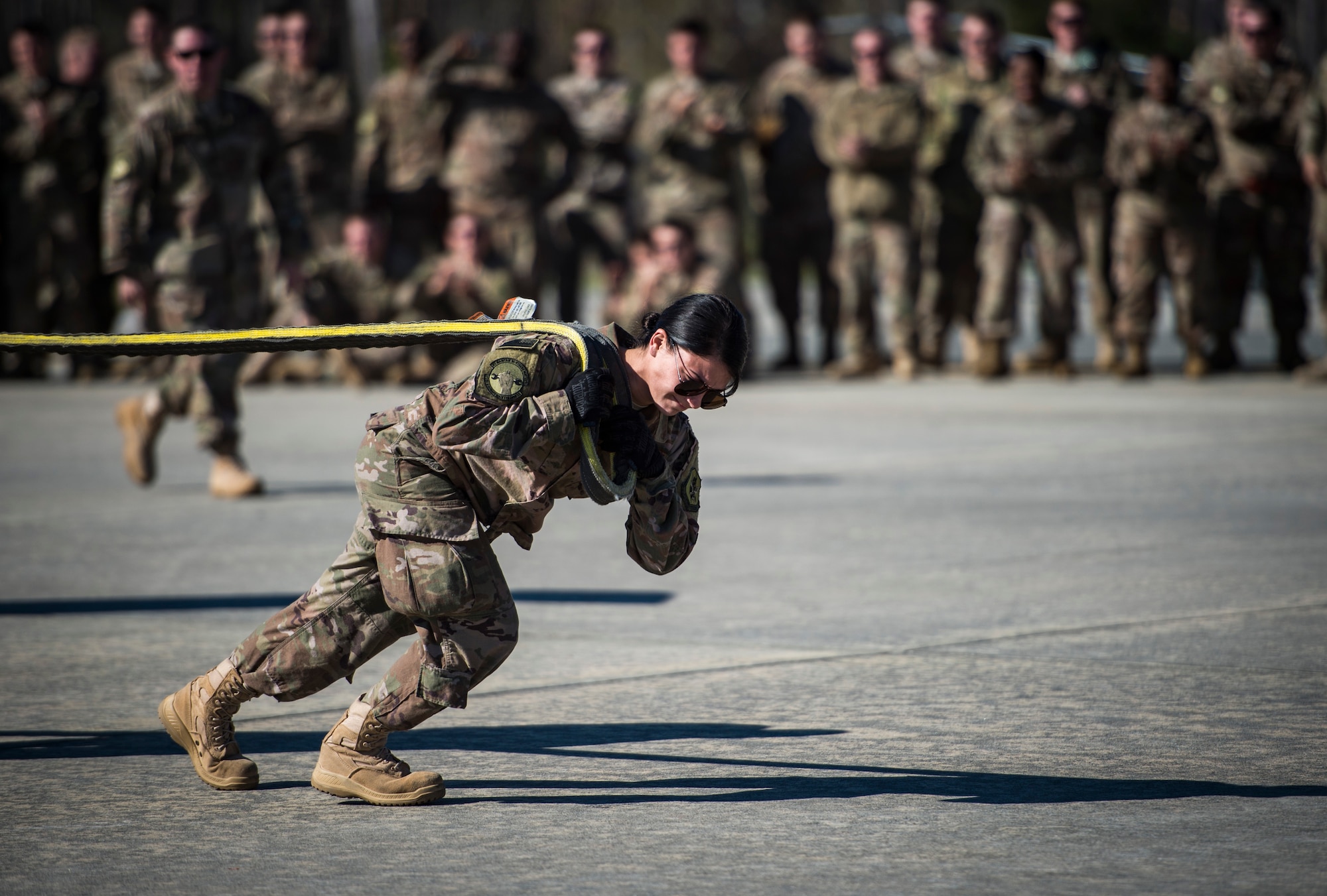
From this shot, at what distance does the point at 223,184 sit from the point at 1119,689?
18.2 feet

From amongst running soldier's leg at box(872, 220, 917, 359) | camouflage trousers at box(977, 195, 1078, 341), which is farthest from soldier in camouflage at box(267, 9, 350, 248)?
camouflage trousers at box(977, 195, 1078, 341)

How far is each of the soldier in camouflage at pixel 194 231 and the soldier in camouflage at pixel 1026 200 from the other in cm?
672

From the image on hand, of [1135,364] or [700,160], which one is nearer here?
[1135,364]

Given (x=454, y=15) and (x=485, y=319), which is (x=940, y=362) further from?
(x=454, y=15)

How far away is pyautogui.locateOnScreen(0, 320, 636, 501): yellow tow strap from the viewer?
3.81 m

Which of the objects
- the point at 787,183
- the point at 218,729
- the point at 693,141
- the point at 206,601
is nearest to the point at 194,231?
the point at 206,601

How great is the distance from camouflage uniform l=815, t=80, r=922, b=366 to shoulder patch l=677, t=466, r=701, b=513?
1137 centimetres

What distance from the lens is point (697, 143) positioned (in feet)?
50.8

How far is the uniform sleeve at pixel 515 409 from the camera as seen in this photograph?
12.5ft

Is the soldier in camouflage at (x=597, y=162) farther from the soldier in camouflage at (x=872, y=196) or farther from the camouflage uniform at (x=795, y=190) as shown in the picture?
the soldier in camouflage at (x=872, y=196)

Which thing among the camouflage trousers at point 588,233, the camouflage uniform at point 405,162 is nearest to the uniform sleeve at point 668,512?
the camouflage uniform at point 405,162

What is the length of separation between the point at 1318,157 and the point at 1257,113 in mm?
1170

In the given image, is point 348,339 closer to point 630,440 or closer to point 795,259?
point 630,440

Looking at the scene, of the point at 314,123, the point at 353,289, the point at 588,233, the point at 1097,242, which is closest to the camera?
Result: the point at 353,289
